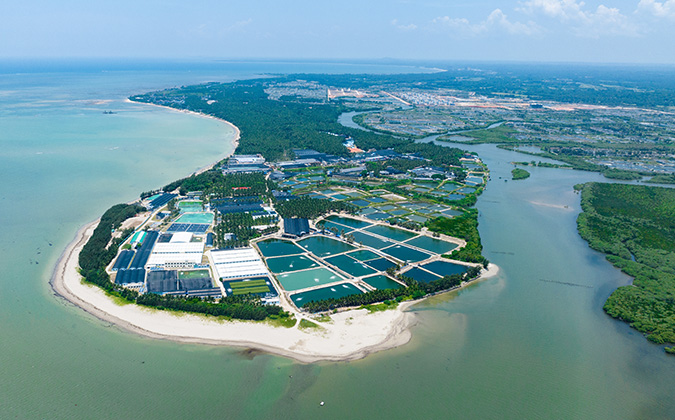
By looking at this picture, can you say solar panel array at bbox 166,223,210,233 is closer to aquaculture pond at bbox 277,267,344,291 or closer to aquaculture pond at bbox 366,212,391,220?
aquaculture pond at bbox 277,267,344,291

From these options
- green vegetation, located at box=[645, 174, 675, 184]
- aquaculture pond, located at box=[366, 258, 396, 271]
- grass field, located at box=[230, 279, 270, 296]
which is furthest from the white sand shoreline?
green vegetation, located at box=[645, 174, 675, 184]

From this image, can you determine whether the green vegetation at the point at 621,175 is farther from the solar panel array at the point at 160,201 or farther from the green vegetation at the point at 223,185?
the solar panel array at the point at 160,201

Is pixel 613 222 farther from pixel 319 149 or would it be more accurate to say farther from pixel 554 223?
pixel 319 149

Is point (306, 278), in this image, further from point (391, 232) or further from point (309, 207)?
point (309, 207)

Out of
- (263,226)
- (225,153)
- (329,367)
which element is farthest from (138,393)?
(225,153)

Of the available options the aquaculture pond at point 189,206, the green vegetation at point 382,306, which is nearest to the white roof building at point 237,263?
the green vegetation at point 382,306

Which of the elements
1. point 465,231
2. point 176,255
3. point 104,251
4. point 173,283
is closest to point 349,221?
point 465,231
